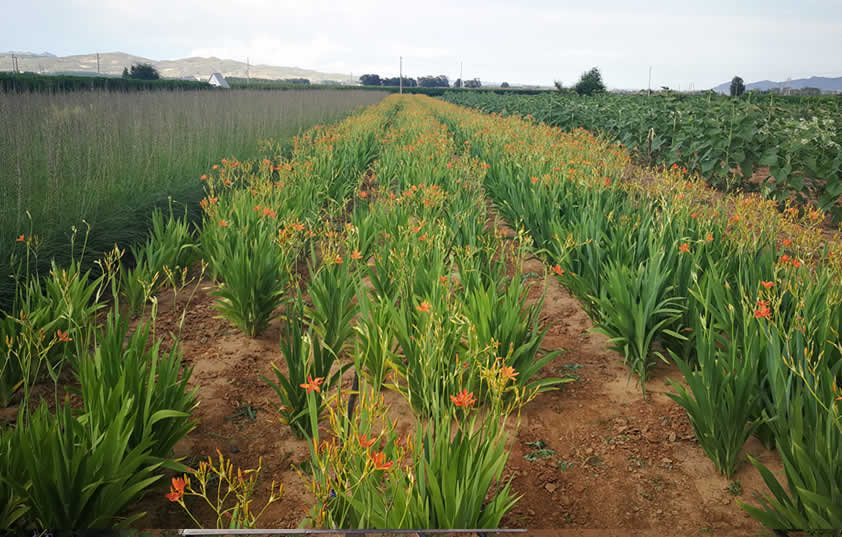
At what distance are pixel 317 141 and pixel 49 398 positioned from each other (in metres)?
6.13

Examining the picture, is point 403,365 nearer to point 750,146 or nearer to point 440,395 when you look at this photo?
point 440,395

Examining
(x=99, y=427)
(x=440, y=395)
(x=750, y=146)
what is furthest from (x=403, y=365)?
(x=750, y=146)

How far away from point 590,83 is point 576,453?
125ft

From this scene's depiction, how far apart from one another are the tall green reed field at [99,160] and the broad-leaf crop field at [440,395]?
0.65 m

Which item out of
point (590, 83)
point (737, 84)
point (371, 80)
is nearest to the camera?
point (590, 83)

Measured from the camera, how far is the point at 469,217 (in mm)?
4680

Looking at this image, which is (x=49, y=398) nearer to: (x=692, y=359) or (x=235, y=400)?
(x=235, y=400)

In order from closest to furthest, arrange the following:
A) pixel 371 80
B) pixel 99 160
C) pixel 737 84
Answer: pixel 99 160, pixel 737 84, pixel 371 80

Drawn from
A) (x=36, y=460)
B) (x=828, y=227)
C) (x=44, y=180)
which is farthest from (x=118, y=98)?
(x=828, y=227)

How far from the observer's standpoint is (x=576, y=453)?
8.64 ft

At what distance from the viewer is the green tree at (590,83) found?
119 ft

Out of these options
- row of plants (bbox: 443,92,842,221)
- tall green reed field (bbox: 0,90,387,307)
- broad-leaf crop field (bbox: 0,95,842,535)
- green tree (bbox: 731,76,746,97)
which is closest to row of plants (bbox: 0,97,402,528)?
broad-leaf crop field (bbox: 0,95,842,535)

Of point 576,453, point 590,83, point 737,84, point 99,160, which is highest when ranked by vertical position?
point 737,84

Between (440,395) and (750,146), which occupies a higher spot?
(750,146)
